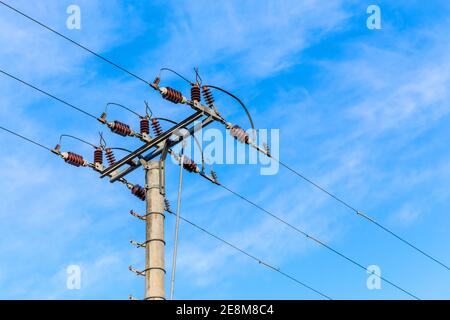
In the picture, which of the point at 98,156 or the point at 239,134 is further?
the point at 98,156

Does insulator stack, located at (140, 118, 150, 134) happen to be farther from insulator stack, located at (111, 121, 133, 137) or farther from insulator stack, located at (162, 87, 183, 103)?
insulator stack, located at (162, 87, 183, 103)

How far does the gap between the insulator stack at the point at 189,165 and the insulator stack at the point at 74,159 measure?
255 cm

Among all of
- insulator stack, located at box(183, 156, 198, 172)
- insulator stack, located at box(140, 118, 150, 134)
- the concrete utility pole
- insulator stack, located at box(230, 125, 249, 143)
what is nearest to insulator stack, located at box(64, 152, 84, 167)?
insulator stack, located at box(140, 118, 150, 134)

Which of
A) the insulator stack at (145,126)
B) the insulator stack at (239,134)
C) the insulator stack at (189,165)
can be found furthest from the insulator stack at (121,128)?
the insulator stack at (239,134)

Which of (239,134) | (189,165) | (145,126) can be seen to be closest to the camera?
→ (145,126)

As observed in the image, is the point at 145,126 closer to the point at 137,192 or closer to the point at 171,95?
the point at 171,95

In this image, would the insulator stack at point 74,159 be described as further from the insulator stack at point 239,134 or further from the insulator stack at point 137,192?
the insulator stack at point 239,134

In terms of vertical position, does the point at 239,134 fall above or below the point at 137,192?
above

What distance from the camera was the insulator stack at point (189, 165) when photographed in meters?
24.4

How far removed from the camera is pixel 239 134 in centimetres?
2419

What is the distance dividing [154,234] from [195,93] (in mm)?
3638

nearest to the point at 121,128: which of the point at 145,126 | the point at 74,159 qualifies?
the point at 145,126

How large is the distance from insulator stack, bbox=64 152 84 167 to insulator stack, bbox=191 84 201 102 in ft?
10.7
